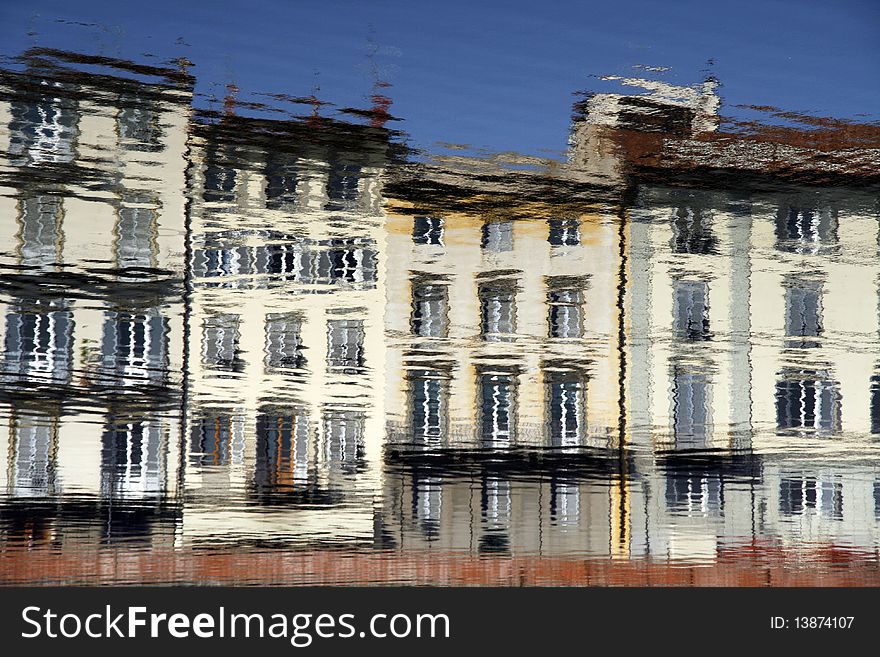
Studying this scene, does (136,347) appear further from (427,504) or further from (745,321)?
(745,321)

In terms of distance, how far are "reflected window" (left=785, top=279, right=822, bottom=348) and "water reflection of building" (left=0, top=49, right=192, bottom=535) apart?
200 cm

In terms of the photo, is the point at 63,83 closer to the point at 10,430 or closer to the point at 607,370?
the point at 10,430

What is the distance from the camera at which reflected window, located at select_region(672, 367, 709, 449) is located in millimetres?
3064

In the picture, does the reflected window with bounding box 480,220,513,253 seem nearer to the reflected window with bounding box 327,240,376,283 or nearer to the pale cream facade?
the reflected window with bounding box 327,240,376,283

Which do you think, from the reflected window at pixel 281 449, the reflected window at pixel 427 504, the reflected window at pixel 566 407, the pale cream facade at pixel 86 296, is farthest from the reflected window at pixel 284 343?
the reflected window at pixel 566 407

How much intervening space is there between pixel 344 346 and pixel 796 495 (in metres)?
1.59

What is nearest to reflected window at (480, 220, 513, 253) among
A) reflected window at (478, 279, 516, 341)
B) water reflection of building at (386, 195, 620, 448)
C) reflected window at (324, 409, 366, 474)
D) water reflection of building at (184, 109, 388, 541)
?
water reflection of building at (386, 195, 620, 448)

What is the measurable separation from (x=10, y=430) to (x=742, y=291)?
7.80 feet

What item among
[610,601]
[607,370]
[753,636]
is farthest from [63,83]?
[753,636]

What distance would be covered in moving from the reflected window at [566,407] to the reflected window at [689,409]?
0.32 m

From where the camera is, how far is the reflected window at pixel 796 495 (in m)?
3.09

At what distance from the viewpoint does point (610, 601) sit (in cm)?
299

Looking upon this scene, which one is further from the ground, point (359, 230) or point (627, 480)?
point (359, 230)

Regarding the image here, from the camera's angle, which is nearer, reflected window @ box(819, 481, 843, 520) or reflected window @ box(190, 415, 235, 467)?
reflected window @ box(190, 415, 235, 467)
